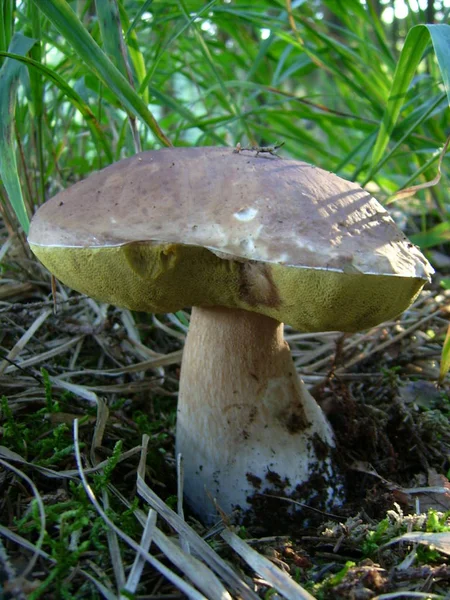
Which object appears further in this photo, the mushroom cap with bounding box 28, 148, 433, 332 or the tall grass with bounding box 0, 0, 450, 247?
the tall grass with bounding box 0, 0, 450, 247

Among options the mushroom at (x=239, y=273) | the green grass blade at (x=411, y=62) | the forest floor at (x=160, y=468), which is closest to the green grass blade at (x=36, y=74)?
the forest floor at (x=160, y=468)

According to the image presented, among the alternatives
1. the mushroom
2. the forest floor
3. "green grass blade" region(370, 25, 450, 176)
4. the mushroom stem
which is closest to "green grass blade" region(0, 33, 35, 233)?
the mushroom

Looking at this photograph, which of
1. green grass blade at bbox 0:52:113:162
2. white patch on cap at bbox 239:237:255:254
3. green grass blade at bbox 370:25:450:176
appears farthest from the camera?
green grass blade at bbox 0:52:113:162

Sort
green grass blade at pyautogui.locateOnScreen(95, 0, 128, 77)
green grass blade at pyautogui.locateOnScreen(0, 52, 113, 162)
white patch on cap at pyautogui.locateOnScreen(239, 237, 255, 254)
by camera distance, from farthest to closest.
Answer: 1. green grass blade at pyautogui.locateOnScreen(95, 0, 128, 77)
2. green grass blade at pyautogui.locateOnScreen(0, 52, 113, 162)
3. white patch on cap at pyautogui.locateOnScreen(239, 237, 255, 254)

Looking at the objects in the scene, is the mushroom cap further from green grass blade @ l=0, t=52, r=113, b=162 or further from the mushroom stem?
green grass blade @ l=0, t=52, r=113, b=162

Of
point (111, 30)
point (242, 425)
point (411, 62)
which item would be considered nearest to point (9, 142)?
point (111, 30)

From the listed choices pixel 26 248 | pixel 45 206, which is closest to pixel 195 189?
pixel 45 206

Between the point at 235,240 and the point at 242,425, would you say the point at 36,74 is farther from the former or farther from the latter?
the point at 242,425
